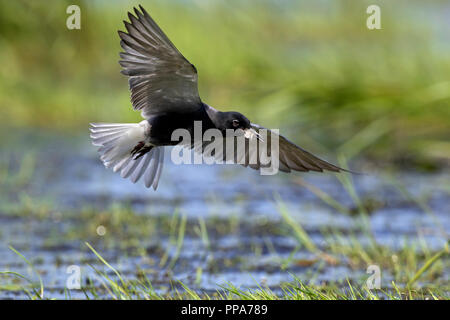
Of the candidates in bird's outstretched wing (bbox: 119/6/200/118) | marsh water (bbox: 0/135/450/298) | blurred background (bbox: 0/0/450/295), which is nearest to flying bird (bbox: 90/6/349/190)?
bird's outstretched wing (bbox: 119/6/200/118)

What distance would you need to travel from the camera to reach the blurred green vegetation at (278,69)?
8.16 m

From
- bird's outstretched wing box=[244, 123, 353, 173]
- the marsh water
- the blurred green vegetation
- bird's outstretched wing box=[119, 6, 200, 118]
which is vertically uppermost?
the blurred green vegetation

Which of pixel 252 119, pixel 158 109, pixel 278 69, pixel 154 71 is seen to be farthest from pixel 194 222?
pixel 278 69

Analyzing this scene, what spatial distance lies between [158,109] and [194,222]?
2.62 meters

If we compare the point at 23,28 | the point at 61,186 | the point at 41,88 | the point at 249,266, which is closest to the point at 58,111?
the point at 41,88

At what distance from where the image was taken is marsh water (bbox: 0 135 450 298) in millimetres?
4949

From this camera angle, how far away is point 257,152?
4.04 m

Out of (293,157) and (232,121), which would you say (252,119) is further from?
(232,121)

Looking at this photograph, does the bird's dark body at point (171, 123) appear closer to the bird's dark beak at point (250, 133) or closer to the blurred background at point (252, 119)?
the bird's dark beak at point (250, 133)

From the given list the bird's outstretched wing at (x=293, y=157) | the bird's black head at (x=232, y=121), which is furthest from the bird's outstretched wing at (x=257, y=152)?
the bird's black head at (x=232, y=121)

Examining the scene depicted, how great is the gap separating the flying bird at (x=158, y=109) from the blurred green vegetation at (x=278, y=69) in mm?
3986

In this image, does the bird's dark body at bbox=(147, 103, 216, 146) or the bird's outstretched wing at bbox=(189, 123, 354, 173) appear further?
the bird's outstretched wing at bbox=(189, 123, 354, 173)

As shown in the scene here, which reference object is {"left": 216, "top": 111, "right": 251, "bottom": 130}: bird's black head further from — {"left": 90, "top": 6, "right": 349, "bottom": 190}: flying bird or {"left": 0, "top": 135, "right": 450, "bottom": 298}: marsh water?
{"left": 0, "top": 135, "right": 450, "bottom": 298}: marsh water

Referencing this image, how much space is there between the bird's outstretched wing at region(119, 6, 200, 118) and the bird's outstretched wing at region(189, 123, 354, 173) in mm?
386
